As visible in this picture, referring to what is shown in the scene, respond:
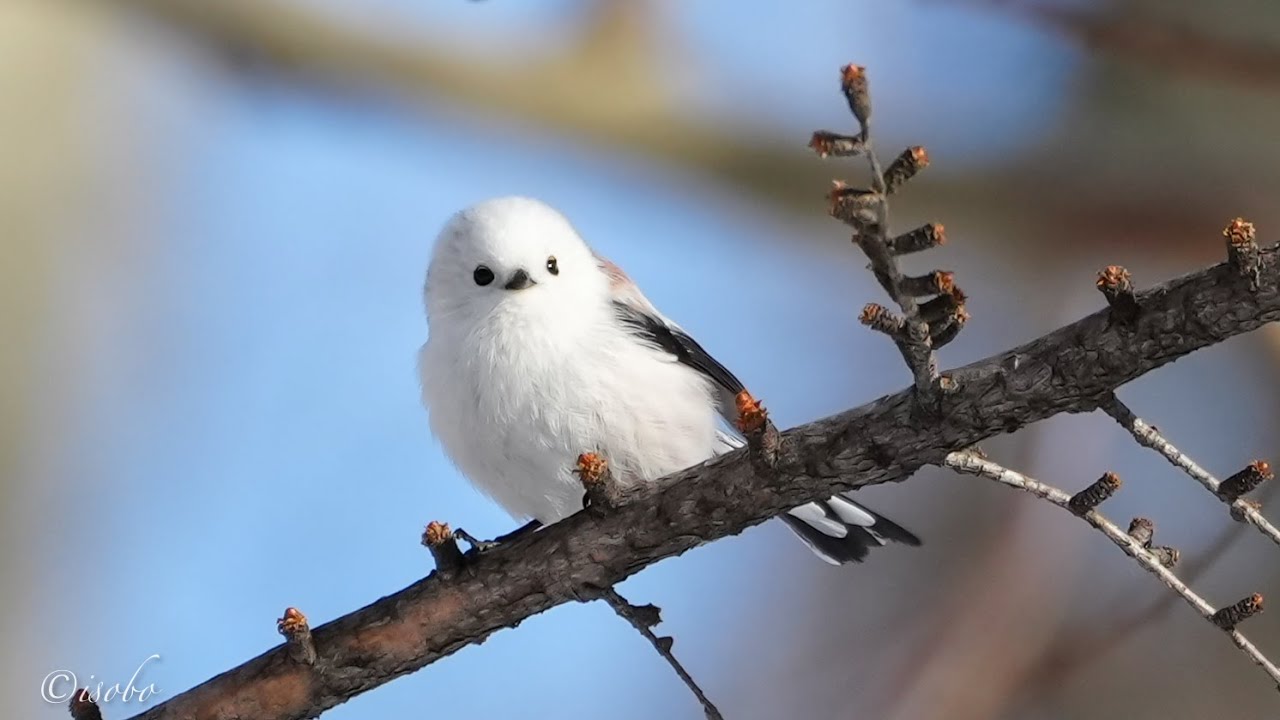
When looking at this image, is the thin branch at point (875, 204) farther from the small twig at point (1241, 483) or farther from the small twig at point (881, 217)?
the small twig at point (1241, 483)

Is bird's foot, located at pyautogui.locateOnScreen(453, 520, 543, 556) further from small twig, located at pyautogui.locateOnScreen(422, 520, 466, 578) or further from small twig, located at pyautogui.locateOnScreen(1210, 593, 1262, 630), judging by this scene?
small twig, located at pyautogui.locateOnScreen(1210, 593, 1262, 630)

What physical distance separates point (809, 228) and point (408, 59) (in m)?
1.29

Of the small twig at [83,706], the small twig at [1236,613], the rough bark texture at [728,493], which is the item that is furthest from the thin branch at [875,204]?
the small twig at [83,706]

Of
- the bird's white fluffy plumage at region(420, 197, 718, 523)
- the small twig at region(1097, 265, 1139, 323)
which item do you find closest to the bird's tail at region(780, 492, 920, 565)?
the bird's white fluffy plumage at region(420, 197, 718, 523)

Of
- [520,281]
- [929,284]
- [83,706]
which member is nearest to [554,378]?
[520,281]

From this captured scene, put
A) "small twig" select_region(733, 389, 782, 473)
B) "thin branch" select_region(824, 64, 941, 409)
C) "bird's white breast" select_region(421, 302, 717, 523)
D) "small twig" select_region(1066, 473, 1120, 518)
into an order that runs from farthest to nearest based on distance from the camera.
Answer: "bird's white breast" select_region(421, 302, 717, 523) < "small twig" select_region(733, 389, 782, 473) < "small twig" select_region(1066, 473, 1120, 518) < "thin branch" select_region(824, 64, 941, 409)

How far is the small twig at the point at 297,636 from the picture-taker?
211cm

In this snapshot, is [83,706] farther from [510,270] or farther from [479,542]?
[510,270]

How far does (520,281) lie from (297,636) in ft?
3.11

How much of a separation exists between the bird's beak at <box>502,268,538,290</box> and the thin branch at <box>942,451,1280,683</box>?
118cm

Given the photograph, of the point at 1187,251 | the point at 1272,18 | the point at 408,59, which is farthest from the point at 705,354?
the point at 1272,18

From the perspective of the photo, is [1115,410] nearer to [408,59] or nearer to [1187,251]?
[1187,251]

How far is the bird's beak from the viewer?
2701 millimetres

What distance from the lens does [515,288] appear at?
2699 mm
